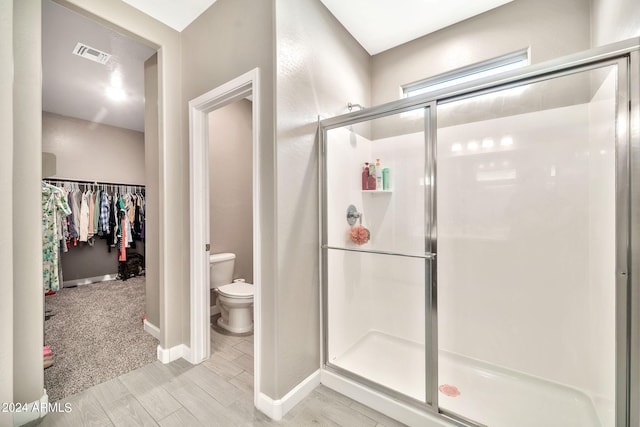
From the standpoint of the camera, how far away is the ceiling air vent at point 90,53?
2.41 metres

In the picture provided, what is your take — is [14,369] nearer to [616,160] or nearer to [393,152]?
[393,152]

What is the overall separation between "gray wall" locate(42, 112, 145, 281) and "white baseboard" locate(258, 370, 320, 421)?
4.56m

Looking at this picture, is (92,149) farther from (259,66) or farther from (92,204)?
(259,66)

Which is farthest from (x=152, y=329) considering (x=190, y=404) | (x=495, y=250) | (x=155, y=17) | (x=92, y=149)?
(x=92, y=149)

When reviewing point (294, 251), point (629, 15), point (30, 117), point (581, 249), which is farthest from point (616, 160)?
point (30, 117)

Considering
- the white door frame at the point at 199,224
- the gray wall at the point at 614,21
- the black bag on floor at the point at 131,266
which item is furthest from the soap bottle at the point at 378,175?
the black bag on floor at the point at 131,266

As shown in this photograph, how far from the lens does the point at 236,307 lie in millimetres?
2537

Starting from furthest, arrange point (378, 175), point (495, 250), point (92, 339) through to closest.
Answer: point (92, 339) < point (378, 175) < point (495, 250)

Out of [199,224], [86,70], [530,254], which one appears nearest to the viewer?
[530,254]

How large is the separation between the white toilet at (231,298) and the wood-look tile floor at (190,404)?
0.59 m

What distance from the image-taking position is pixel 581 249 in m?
1.64

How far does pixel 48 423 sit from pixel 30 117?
1754 millimetres

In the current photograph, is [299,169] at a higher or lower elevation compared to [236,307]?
higher

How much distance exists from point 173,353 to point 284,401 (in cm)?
113
